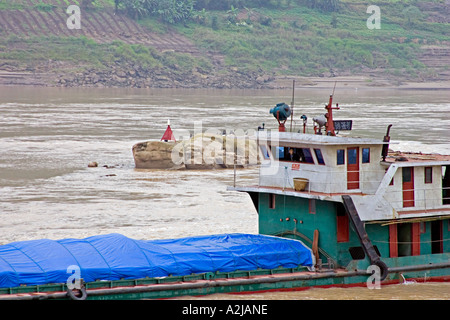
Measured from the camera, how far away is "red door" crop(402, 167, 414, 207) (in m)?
21.0

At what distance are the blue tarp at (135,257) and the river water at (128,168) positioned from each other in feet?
3.64

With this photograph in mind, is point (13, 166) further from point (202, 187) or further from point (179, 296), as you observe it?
point (179, 296)

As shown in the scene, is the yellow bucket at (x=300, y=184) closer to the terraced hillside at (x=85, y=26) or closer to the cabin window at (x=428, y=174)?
the cabin window at (x=428, y=174)

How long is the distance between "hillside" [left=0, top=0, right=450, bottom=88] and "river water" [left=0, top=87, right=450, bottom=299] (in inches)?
1139

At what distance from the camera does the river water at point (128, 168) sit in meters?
29.0

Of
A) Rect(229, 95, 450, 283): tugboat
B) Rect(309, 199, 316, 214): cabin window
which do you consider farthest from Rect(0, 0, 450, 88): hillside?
Rect(309, 199, 316, 214): cabin window

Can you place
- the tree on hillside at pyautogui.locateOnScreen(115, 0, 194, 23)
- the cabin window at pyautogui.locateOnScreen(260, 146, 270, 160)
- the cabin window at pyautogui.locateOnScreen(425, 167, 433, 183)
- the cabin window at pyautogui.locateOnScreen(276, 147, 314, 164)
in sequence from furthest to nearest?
the tree on hillside at pyautogui.locateOnScreen(115, 0, 194, 23)
the cabin window at pyautogui.locateOnScreen(260, 146, 270, 160)
the cabin window at pyautogui.locateOnScreen(425, 167, 433, 183)
the cabin window at pyautogui.locateOnScreen(276, 147, 314, 164)

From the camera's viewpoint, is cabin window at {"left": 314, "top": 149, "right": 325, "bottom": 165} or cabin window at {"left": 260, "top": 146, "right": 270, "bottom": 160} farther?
cabin window at {"left": 260, "top": 146, "right": 270, "bottom": 160}

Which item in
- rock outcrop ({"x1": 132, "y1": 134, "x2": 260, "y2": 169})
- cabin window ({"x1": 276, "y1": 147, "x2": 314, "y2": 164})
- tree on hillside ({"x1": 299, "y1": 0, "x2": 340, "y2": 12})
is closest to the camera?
cabin window ({"x1": 276, "y1": 147, "x2": 314, "y2": 164})

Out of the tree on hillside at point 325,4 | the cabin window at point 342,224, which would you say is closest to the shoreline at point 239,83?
the tree on hillside at point 325,4

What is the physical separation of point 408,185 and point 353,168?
1439mm

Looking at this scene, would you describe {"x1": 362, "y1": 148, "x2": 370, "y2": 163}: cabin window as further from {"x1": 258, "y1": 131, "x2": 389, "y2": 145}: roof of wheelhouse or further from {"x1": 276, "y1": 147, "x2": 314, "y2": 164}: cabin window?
{"x1": 276, "y1": 147, "x2": 314, "y2": 164}: cabin window

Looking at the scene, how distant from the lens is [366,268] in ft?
67.1

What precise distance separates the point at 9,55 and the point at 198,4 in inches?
1979
